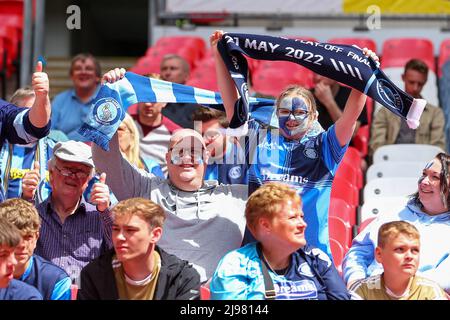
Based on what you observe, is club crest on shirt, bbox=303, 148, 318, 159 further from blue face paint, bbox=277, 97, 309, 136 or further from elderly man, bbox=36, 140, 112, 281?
elderly man, bbox=36, 140, 112, 281

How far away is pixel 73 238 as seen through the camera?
15.3 feet

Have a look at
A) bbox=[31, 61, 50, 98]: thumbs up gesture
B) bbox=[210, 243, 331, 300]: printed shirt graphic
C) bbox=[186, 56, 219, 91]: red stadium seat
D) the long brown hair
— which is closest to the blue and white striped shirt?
bbox=[31, 61, 50, 98]: thumbs up gesture

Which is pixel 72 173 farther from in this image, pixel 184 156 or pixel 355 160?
pixel 355 160

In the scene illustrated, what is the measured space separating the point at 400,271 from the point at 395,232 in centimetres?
17

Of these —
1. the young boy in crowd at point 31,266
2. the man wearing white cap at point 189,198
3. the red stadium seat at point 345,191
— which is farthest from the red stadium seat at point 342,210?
the young boy in crowd at point 31,266

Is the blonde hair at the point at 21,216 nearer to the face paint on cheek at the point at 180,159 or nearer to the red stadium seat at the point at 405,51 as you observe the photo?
the face paint on cheek at the point at 180,159

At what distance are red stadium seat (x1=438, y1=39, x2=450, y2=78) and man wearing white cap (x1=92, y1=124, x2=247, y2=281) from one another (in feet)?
13.9

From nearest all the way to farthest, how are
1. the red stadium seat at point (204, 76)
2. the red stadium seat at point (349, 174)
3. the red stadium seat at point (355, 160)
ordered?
the red stadium seat at point (349, 174), the red stadium seat at point (355, 160), the red stadium seat at point (204, 76)

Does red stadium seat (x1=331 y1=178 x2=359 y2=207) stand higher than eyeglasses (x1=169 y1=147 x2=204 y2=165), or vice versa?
eyeglasses (x1=169 y1=147 x2=204 y2=165)

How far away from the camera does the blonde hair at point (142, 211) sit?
4.05m

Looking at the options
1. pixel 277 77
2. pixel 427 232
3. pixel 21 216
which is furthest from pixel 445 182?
pixel 277 77

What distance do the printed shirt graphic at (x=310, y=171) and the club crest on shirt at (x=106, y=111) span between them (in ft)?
2.36

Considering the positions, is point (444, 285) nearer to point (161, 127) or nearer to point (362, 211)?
point (362, 211)

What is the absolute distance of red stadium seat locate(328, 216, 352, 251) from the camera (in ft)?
17.5
